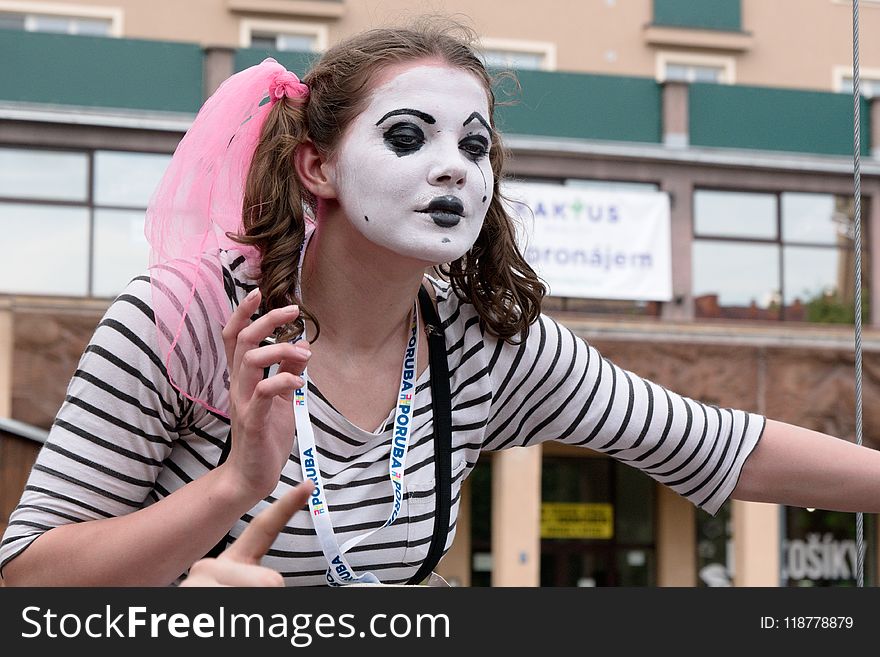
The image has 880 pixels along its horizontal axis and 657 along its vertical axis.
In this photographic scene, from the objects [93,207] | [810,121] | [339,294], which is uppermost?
[810,121]

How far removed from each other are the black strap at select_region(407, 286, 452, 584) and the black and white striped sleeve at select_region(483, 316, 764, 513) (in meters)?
0.11

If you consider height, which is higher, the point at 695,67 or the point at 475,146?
the point at 695,67

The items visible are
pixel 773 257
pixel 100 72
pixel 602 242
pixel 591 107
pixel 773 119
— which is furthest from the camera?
pixel 773 119

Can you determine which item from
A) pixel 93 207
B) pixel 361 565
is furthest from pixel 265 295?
pixel 93 207

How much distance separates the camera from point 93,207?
45.1ft

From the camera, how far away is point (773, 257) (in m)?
15.4

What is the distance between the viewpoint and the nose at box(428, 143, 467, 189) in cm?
182

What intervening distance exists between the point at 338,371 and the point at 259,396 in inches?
18.5

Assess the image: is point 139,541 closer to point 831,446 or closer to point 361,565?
point 361,565

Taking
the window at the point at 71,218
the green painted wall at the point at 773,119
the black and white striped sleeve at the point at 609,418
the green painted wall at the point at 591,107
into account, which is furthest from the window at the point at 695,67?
the black and white striped sleeve at the point at 609,418

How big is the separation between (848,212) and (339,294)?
48.2 ft

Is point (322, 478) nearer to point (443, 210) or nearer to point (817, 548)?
point (443, 210)

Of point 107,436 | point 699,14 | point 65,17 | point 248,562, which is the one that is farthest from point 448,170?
point 699,14

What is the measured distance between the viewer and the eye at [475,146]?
74.4 inches
